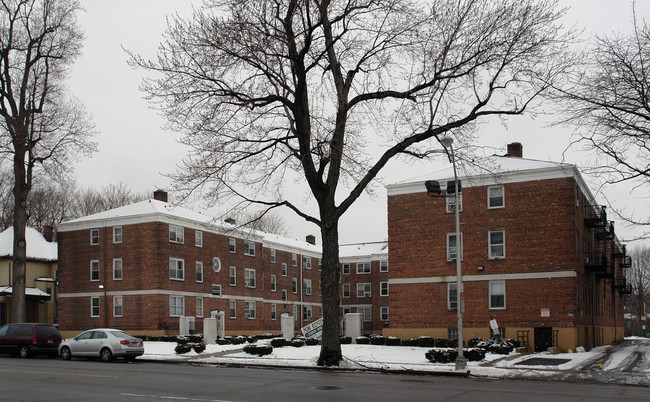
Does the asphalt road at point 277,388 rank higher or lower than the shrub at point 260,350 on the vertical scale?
higher

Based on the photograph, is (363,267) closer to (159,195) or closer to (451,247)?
(159,195)

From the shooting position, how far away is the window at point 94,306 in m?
48.1

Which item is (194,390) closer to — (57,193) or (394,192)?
(394,192)

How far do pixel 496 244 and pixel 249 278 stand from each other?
2837 cm

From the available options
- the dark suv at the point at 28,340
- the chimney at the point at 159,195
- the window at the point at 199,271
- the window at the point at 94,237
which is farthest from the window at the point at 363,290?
the dark suv at the point at 28,340

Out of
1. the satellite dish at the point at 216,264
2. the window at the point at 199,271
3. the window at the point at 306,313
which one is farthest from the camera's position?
the window at the point at 306,313

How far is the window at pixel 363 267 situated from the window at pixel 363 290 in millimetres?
1516

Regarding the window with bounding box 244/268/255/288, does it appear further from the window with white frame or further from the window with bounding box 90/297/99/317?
the window with white frame

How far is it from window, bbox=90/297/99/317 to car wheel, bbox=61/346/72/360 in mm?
20358

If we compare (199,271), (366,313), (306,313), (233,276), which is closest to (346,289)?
(366,313)

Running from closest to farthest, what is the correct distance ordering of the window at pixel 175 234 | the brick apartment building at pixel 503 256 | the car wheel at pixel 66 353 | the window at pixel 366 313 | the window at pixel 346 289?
the car wheel at pixel 66 353
the brick apartment building at pixel 503 256
the window at pixel 175 234
the window at pixel 366 313
the window at pixel 346 289

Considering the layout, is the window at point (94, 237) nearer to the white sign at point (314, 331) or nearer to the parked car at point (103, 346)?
the white sign at point (314, 331)

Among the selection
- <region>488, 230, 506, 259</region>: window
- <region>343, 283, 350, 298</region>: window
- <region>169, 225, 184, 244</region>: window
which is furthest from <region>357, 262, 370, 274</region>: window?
<region>488, 230, 506, 259</region>: window

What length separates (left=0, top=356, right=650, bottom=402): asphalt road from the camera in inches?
545
